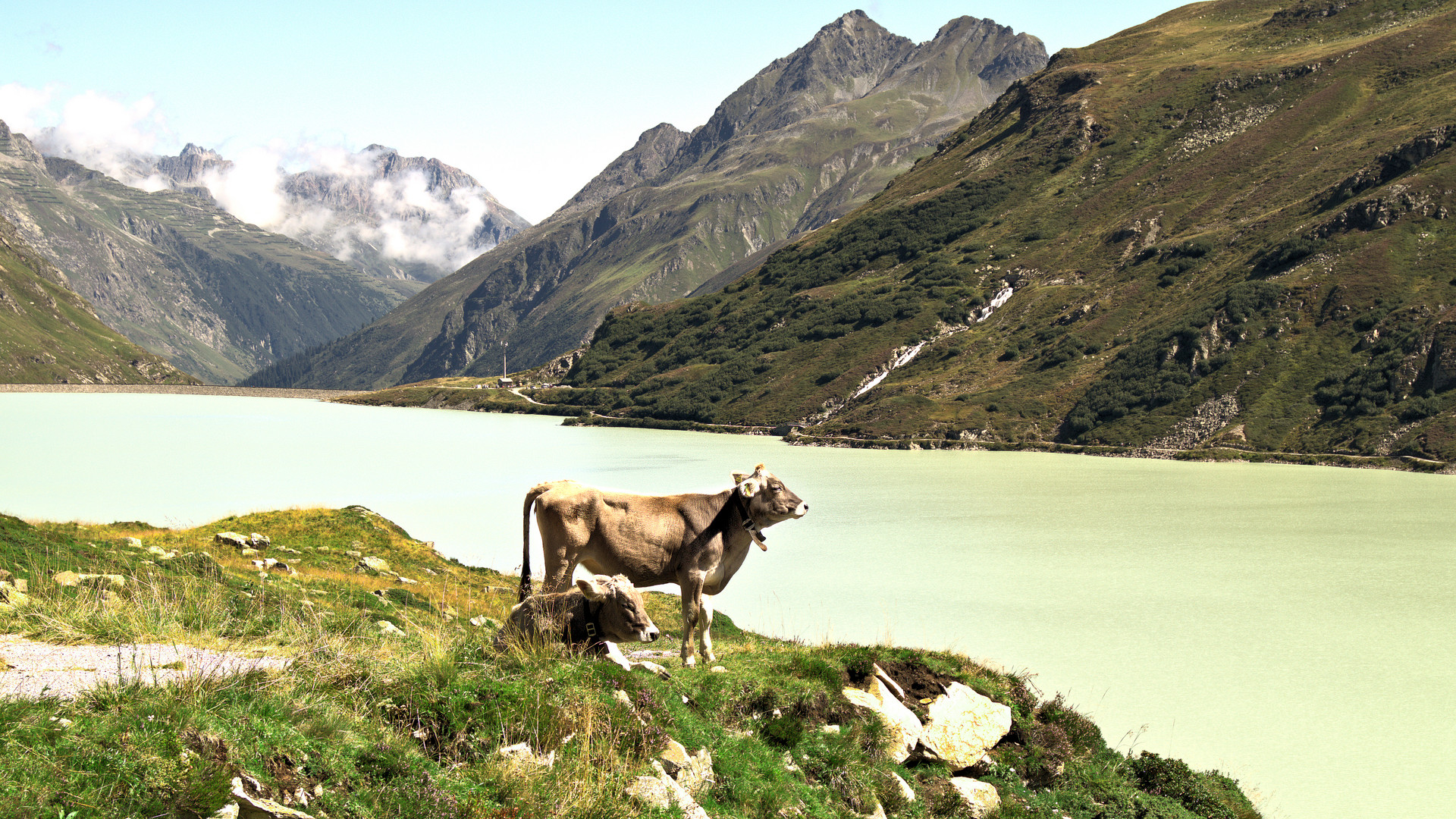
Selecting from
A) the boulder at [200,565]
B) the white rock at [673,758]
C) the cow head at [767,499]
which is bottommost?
the white rock at [673,758]

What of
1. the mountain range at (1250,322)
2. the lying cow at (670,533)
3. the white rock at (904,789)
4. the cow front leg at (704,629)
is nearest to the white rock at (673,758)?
the white rock at (904,789)

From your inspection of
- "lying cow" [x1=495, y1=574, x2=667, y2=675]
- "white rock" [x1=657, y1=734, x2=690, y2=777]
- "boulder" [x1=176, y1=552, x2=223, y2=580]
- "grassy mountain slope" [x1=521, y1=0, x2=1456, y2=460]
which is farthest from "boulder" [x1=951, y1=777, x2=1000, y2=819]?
"grassy mountain slope" [x1=521, y1=0, x2=1456, y2=460]

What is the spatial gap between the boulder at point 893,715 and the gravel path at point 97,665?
8.51 metres

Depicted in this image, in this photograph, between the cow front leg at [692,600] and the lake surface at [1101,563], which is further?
the lake surface at [1101,563]

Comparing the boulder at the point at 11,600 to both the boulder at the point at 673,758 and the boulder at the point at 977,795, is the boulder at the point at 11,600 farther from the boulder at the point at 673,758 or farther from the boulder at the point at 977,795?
the boulder at the point at 977,795

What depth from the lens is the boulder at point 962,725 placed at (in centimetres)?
1452

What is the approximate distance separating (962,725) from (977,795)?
1765mm

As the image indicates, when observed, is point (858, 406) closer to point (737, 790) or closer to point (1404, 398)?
point (1404, 398)

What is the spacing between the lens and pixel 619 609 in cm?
1195

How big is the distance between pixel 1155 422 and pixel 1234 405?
1081cm

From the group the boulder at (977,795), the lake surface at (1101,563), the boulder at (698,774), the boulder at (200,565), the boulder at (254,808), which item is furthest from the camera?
the lake surface at (1101,563)

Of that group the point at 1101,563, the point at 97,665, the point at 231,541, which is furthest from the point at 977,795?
the point at 1101,563

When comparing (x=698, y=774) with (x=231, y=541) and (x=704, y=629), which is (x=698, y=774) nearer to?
(x=704, y=629)

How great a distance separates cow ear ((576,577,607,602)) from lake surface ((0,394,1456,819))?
1290cm
